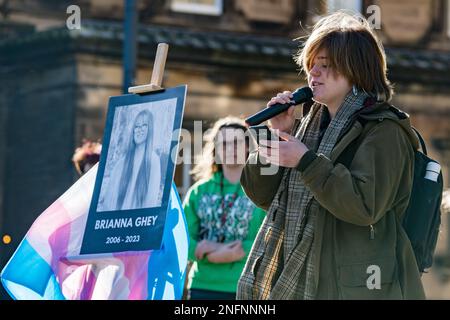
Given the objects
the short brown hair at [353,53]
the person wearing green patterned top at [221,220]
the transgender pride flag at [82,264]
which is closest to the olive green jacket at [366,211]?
the short brown hair at [353,53]

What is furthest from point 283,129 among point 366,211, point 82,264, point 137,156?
point 82,264

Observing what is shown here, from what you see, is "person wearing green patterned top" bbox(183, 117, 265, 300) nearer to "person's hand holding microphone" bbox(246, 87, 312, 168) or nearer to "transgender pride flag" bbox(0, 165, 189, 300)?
"transgender pride flag" bbox(0, 165, 189, 300)

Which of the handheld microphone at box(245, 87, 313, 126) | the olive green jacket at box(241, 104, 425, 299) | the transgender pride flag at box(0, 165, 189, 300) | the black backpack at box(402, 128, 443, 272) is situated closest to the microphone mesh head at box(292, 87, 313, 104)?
the handheld microphone at box(245, 87, 313, 126)

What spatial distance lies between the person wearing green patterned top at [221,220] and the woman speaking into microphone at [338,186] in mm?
2432

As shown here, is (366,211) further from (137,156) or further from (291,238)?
(137,156)

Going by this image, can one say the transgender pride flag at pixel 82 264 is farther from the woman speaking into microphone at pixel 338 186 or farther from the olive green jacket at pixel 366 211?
the olive green jacket at pixel 366 211

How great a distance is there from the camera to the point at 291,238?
4684 millimetres

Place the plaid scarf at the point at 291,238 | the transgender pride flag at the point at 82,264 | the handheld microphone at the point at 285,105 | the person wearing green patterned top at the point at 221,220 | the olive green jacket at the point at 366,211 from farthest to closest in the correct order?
the person wearing green patterned top at the point at 221,220
the transgender pride flag at the point at 82,264
the handheld microphone at the point at 285,105
the plaid scarf at the point at 291,238
the olive green jacket at the point at 366,211

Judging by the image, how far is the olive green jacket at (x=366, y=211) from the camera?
4531 millimetres

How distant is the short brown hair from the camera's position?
188 inches

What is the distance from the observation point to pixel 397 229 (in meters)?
4.67

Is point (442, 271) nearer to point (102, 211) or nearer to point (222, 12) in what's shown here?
point (222, 12)

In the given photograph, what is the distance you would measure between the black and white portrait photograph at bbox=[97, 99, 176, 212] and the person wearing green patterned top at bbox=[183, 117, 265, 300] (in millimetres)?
1666
